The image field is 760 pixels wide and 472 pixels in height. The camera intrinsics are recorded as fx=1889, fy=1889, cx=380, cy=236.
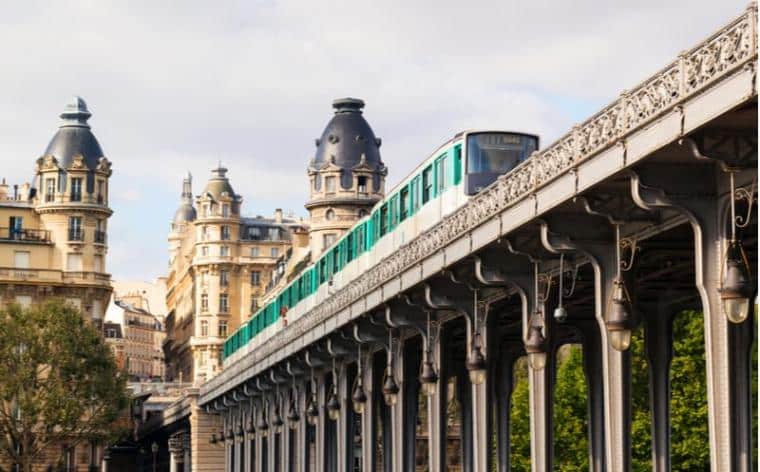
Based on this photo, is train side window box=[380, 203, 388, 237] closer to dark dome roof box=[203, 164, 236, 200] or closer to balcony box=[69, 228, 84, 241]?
balcony box=[69, 228, 84, 241]

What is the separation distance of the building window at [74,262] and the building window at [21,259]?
2985 millimetres

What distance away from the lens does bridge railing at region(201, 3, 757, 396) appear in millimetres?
23641

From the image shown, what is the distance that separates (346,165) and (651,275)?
94147mm

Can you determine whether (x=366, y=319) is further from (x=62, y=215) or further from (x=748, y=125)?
(x=62, y=215)

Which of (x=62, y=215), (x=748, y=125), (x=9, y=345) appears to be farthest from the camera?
(x=62, y=215)

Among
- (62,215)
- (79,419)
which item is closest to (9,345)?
(79,419)

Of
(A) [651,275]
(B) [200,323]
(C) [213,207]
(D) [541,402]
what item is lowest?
(D) [541,402]

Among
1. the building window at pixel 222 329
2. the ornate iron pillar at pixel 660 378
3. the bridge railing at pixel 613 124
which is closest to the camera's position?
the bridge railing at pixel 613 124

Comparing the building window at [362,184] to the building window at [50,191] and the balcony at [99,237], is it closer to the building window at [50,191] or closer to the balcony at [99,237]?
the balcony at [99,237]

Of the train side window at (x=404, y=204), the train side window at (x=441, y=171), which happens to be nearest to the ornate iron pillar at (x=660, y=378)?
the train side window at (x=441, y=171)

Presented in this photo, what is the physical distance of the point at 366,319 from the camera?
54.2 m

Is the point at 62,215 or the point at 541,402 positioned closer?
the point at 541,402

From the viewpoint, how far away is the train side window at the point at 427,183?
4900 cm

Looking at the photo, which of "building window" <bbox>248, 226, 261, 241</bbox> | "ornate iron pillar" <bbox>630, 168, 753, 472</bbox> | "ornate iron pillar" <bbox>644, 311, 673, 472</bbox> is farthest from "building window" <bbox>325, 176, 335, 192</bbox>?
"ornate iron pillar" <bbox>630, 168, 753, 472</bbox>
